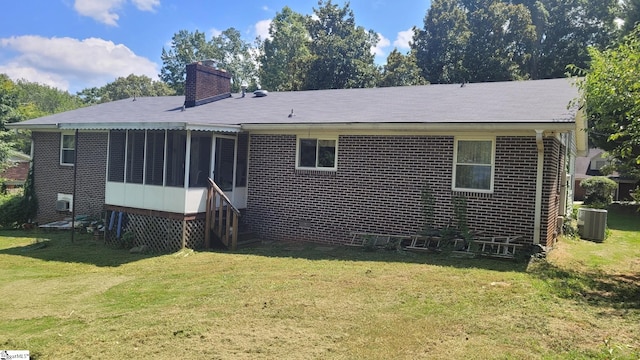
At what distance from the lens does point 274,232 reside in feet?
42.1

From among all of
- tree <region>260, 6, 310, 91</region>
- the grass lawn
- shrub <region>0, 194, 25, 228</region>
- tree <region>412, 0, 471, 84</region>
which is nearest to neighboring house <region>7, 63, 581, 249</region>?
the grass lawn

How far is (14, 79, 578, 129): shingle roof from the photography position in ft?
34.3

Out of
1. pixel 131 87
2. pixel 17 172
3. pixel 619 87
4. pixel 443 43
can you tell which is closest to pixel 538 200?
pixel 619 87

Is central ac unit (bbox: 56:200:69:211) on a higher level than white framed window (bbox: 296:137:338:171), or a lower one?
lower

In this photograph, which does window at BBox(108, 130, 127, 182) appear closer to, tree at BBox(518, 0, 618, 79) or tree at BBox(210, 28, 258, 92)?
tree at BBox(518, 0, 618, 79)

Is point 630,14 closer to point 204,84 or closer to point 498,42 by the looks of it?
point 498,42

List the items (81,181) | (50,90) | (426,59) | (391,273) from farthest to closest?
(50,90) < (426,59) < (81,181) < (391,273)

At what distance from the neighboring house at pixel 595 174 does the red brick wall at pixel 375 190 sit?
26.6 m

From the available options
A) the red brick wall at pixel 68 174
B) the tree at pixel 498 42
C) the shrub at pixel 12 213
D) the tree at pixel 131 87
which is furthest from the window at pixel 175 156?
the tree at pixel 131 87

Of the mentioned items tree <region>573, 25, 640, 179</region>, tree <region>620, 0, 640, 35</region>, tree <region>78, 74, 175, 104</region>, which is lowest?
tree <region>573, 25, 640, 179</region>

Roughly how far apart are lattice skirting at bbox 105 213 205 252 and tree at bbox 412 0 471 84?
23682 millimetres

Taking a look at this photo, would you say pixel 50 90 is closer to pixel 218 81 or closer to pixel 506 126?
pixel 218 81

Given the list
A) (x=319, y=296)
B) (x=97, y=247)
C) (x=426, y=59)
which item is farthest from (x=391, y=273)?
(x=426, y=59)

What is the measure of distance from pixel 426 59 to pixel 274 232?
24.4 m
